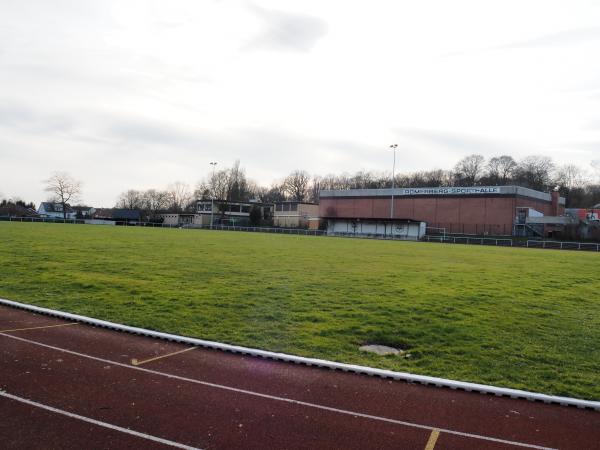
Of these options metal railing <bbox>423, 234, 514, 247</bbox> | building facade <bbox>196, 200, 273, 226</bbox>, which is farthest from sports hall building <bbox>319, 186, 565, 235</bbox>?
building facade <bbox>196, 200, 273, 226</bbox>

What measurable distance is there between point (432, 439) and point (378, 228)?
Result: 231 ft

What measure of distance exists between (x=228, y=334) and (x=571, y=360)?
692 centimetres

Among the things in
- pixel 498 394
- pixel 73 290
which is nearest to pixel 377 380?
pixel 498 394

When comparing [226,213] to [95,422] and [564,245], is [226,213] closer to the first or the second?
[564,245]

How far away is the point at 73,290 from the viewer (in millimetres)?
14078

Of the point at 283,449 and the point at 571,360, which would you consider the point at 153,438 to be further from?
the point at 571,360

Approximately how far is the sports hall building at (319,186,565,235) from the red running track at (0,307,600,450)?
6564 centimetres

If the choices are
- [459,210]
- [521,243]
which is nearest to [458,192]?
[459,210]

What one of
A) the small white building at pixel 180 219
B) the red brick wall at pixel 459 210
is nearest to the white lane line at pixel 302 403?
the red brick wall at pixel 459 210

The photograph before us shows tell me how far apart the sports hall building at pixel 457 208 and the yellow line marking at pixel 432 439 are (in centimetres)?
6685

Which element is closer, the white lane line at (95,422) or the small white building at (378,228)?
the white lane line at (95,422)

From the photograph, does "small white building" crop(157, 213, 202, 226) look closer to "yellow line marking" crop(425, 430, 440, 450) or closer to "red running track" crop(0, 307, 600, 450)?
"red running track" crop(0, 307, 600, 450)

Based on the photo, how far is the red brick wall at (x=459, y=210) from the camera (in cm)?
7931

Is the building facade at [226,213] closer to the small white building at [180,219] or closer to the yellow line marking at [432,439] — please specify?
the small white building at [180,219]
